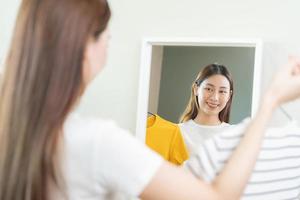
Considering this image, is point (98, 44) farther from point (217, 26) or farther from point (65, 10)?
point (217, 26)

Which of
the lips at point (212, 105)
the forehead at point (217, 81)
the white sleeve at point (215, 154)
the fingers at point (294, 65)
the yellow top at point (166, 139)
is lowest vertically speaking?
the yellow top at point (166, 139)

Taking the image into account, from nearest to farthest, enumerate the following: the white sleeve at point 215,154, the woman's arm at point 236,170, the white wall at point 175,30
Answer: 1. the woman's arm at point 236,170
2. the white sleeve at point 215,154
3. the white wall at point 175,30

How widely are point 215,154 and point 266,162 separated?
0.38 feet

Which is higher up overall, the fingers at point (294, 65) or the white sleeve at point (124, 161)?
the fingers at point (294, 65)

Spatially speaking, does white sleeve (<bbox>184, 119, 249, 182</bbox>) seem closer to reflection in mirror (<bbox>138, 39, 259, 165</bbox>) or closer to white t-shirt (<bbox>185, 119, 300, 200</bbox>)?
white t-shirt (<bbox>185, 119, 300, 200</bbox>)

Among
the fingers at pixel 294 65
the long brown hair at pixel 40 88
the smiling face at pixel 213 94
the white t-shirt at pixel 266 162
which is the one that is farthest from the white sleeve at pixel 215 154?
the smiling face at pixel 213 94

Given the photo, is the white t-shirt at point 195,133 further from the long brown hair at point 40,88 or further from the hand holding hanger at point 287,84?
the long brown hair at point 40,88

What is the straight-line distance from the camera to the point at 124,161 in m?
0.59

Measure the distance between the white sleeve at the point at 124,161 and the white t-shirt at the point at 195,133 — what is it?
606 millimetres

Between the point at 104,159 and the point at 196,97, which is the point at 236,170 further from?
the point at 196,97

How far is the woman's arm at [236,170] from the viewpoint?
23.2 inches

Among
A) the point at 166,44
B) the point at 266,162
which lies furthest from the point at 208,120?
the point at 266,162

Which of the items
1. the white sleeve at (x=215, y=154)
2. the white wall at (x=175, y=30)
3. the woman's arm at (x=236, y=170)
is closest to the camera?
the woman's arm at (x=236, y=170)

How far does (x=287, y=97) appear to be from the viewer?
669 millimetres
